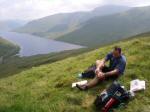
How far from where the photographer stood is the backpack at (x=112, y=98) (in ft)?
46.8

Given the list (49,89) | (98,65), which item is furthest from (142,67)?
(49,89)

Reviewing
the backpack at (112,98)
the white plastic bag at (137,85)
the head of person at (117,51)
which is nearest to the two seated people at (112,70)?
the head of person at (117,51)

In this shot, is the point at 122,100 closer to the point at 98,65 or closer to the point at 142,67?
the point at 98,65

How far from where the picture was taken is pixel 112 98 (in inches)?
569

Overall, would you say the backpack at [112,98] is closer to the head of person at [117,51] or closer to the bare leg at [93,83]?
the bare leg at [93,83]

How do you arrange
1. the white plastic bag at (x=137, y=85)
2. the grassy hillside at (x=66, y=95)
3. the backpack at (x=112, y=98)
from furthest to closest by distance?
the white plastic bag at (x=137, y=85), the backpack at (x=112, y=98), the grassy hillside at (x=66, y=95)

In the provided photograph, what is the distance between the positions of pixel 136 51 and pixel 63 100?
10102mm

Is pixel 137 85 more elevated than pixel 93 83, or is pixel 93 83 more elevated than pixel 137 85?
pixel 93 83

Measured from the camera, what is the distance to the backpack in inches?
562

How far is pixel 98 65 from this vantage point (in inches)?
728

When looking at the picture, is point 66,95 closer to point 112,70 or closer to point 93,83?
point 93,83

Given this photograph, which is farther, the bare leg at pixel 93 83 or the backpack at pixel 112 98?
the bare leg at pixel 93 83

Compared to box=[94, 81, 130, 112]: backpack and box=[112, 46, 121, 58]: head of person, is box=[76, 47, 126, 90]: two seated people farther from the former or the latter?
box=[94, 81, 130, 112]: backpack

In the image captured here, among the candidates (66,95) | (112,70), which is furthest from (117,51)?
(66,95)
